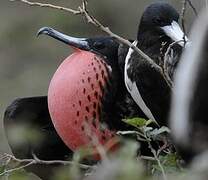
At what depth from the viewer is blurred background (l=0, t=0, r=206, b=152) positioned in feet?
23.4

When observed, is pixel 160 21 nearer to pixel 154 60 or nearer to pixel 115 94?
pixel 154 60

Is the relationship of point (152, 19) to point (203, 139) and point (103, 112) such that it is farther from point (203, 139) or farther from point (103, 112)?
point (203, 139)

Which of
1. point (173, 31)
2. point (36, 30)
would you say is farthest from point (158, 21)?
point (36, 30)

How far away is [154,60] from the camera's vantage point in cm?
254

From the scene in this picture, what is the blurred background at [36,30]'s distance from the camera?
7.14 metres

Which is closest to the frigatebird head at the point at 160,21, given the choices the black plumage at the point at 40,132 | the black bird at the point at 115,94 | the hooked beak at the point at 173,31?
the hooked beak at the point at 173,31

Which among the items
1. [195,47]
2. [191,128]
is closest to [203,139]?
[191,128]

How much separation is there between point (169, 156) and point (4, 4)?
612 cm

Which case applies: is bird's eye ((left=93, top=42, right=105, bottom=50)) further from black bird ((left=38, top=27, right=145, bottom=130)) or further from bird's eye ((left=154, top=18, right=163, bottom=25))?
bird's eye ((left=154, top=18, right=163, bottom=25))

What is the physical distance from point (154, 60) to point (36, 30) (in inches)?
202

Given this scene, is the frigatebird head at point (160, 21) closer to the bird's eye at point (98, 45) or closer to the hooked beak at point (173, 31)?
the hooked beak at point (173, 31)

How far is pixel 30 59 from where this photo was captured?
298 inches

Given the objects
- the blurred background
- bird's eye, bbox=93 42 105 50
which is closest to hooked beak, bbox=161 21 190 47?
bird's eye, bbox=93 42 105 50

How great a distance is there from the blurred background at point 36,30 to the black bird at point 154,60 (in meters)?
4.12
